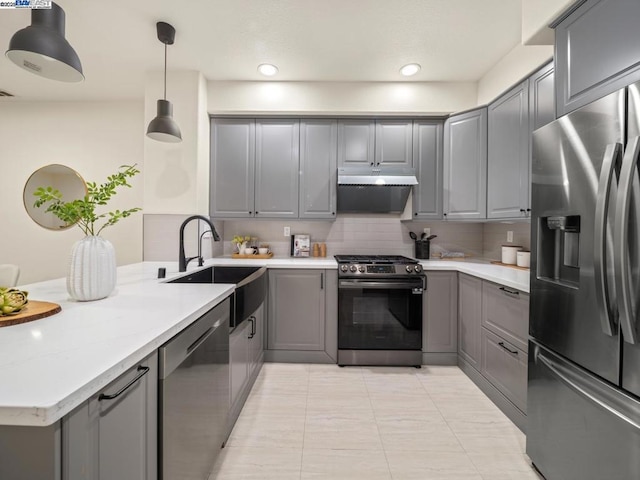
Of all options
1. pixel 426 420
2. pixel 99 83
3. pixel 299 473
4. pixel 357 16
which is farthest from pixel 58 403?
pixel 99 83

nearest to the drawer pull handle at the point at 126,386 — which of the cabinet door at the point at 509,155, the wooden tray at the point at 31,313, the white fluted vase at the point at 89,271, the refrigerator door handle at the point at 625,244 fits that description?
the wooden tray at the point at 31,313

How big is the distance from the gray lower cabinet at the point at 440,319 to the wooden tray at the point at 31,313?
262cm

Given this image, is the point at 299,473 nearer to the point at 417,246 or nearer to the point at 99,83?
the point at 417,246

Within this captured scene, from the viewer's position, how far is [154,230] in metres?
2.99

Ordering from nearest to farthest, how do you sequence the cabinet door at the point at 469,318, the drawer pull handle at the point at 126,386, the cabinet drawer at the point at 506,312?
the drawer pull handle at the point at 126,386 < the cabinet drawer at the point at 506,312 < the cabinet door at the point at 469,318

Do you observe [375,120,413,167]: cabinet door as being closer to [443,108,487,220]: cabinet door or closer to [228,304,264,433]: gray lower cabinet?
[443,108,487,220]: cabinet door

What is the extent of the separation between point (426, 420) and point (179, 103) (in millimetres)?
3440

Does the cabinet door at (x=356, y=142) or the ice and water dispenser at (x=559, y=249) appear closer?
the ice and water dispenser at (x=559, y=249)

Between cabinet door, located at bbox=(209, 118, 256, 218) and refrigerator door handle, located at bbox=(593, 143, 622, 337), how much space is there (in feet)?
8.96

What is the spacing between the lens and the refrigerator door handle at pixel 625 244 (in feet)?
3.34

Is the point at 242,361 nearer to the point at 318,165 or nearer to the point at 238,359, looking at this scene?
the point at 238,359

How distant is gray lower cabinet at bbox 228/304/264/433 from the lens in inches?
72.8

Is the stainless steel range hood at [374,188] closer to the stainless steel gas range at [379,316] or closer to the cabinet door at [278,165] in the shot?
the cabinet door at [278,165]

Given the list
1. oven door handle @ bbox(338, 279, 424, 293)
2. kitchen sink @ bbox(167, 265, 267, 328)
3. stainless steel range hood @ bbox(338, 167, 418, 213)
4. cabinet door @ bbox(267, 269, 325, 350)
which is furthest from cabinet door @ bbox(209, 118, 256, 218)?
oven door handle @ bbox(338, 279, 424, 293)
